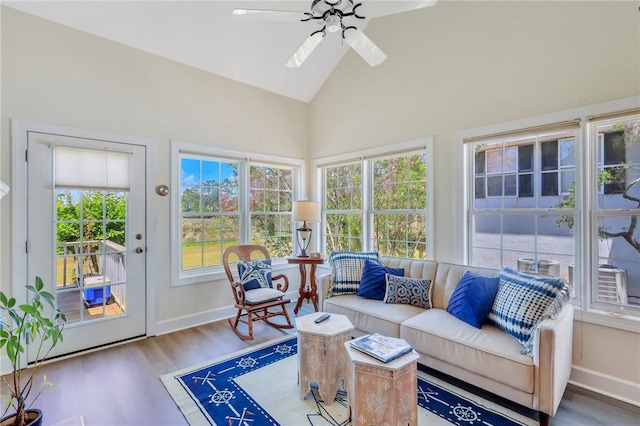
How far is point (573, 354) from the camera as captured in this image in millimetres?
2400

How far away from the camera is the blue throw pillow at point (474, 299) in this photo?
236 cm

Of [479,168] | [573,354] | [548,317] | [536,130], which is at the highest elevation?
[536,130]

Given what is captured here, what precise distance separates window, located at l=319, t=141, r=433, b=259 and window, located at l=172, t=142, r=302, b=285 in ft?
2.22

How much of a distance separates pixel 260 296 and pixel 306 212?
1.21 meters

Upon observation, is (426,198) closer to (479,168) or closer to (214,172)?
(479,168)

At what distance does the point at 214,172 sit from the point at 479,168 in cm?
306

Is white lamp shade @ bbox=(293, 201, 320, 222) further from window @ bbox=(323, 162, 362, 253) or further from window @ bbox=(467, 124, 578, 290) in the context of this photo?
window @ bbox=(467, 124, 578, 290)

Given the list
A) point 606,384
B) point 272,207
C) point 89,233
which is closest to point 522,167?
point 606,384

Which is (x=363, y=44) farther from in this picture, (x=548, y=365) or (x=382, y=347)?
(x=548, y=365)

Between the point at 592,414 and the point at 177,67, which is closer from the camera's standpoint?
the point at 592,414

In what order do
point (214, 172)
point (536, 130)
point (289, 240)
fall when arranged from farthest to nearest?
point (289, 240), point (214, 172), point (536, 130)

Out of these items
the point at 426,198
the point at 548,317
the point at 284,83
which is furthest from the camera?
the point at 284,83

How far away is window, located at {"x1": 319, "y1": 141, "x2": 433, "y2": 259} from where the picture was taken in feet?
11.5

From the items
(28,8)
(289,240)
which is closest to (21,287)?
(28,8)
